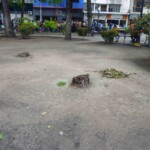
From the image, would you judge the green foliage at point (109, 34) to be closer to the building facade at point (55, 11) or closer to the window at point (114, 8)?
the building facade at point (55, 11)

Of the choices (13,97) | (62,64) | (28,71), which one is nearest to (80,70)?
(62,64)

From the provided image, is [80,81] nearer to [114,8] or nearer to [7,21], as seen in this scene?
[7,21]

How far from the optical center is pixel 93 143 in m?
4.11

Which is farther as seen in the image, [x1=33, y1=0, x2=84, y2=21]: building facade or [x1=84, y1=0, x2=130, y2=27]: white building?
[x1=84, y1=0, x2=130, y2=27]: white building

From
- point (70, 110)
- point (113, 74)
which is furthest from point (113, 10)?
point (70, 110)

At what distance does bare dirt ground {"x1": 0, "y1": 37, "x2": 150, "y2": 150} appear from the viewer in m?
4.15

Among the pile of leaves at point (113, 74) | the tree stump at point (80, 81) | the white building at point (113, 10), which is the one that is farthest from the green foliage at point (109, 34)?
the white building at point (113, 10)

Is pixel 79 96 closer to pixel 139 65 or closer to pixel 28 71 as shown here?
pixel 28 71

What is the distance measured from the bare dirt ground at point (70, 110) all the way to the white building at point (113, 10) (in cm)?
3790

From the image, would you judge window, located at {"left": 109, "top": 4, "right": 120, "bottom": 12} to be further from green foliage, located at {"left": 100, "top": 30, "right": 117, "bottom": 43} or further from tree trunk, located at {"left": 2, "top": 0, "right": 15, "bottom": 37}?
green foliage, located at {"left": 100, "top": 30, "right": 117, "bottom": 43}

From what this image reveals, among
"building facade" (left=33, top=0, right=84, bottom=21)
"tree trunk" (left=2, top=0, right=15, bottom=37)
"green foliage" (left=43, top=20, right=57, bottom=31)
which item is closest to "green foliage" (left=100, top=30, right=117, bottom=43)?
"tree trunk" (left=2, top=0, right=15, bottom=37)

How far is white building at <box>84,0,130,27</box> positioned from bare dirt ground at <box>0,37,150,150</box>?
37.9 metres

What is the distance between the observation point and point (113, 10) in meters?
45.3

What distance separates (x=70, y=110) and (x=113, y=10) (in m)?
42.7
